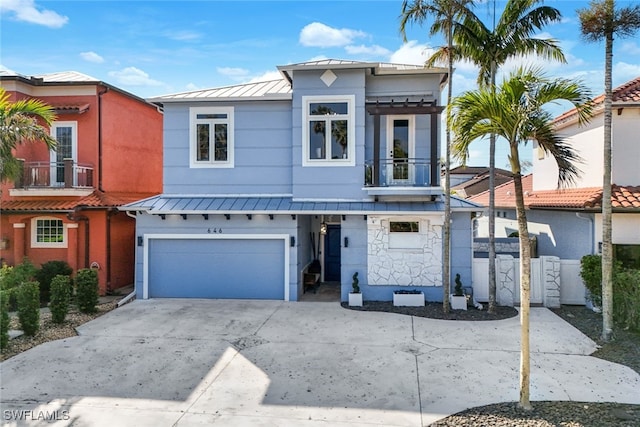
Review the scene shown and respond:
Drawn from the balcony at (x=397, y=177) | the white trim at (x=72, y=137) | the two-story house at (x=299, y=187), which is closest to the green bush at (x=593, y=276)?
the two-story house at (x=299, y=187)

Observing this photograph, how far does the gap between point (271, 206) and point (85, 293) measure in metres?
5.17

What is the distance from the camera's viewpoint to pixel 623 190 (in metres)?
10.2

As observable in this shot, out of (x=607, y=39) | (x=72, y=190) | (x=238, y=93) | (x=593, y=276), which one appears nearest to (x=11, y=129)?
(x=72, y=190)

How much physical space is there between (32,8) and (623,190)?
14.6 metres

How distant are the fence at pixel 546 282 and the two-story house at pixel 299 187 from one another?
1008 mm

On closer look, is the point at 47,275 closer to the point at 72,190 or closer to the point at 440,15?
the point at 72,190

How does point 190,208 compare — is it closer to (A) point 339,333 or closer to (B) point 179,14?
(B) point 179,14

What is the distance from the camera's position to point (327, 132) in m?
11.3

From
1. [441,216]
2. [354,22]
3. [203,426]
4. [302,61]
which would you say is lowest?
[203,426]

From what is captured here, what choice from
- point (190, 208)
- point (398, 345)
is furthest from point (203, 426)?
point (190, 208)

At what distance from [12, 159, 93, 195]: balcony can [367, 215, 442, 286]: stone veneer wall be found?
911 cm

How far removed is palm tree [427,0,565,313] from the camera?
9000mm

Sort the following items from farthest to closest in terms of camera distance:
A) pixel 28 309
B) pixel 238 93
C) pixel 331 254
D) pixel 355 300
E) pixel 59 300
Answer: pixel 331 254 → pixel 238 93 → pixel 355 300 → pixel 59 300 → pixel 28 309

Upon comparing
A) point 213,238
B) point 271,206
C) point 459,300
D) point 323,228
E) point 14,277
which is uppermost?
point 271,206
